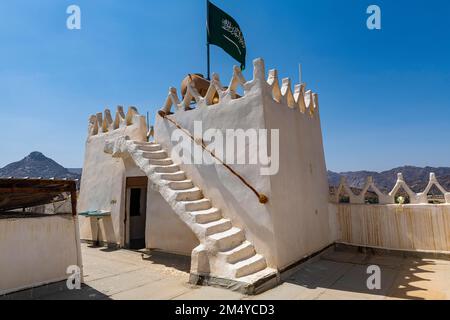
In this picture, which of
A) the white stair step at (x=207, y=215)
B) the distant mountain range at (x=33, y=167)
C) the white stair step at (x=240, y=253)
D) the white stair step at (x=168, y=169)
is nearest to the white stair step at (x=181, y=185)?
the white stair step at (x=168, y=169)

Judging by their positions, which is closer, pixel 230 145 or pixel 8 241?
pixel 8 241

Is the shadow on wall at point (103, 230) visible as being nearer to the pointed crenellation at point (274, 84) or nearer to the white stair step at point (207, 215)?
the white stair step at point (207, 215)

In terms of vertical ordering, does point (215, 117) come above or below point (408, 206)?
above

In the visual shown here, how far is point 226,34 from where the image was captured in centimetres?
1085

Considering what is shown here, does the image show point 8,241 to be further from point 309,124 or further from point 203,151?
point 309,124

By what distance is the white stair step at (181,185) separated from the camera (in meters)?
7.45

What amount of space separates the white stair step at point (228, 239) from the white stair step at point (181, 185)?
1.81 m

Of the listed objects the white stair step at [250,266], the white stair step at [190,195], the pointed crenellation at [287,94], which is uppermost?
the pointed crenellation at [287,94]

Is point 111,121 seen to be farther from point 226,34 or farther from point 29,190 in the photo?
point 29,190

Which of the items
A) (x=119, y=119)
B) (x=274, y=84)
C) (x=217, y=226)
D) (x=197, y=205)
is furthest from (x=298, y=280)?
(x=119, y=119)

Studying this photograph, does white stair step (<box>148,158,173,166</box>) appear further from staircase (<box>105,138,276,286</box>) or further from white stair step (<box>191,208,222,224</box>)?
white stair step (<box>191,208,222,224</box>)

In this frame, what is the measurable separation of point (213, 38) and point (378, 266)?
8988 mm
